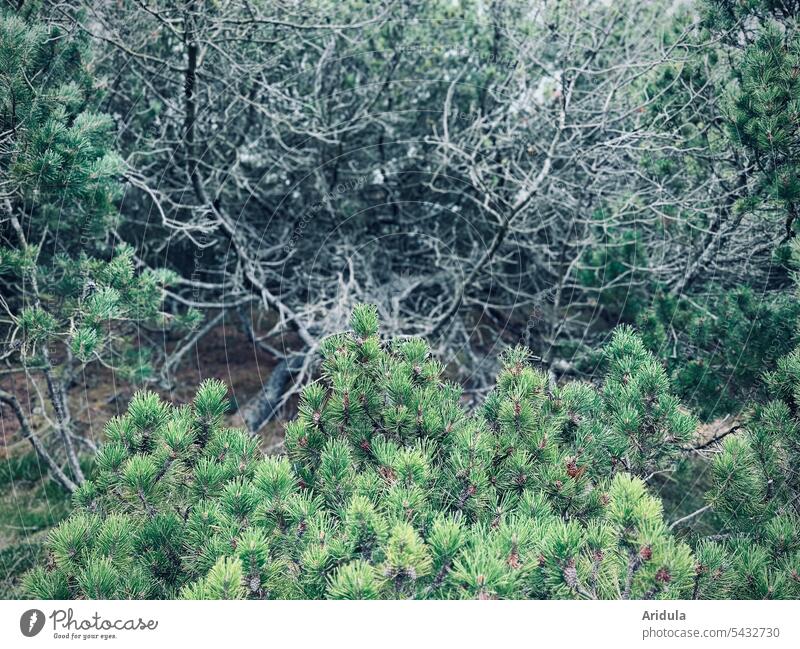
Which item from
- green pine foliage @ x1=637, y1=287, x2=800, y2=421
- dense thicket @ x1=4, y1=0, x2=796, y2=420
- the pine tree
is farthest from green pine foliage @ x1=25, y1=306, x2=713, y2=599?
dense thicket @ x1=4, y1=0, x2=796, y2=420

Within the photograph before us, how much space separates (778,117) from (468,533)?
218 cm

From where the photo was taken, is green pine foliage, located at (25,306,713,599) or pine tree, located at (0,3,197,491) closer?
green pine foliage, located at (25,306,713,599)

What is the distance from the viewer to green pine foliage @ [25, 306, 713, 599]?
1.30m

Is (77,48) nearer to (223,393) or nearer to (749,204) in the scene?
(223,393)

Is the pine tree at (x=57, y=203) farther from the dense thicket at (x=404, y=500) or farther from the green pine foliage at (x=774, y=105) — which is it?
the green pine foliage at (x=774, y=105)

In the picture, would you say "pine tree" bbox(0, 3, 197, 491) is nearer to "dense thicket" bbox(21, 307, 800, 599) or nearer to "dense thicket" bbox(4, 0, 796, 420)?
"dense thicket" bbox(4, 0, 796, 420)

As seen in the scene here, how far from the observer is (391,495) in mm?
1424
